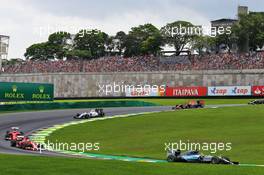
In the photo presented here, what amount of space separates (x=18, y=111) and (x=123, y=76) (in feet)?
128

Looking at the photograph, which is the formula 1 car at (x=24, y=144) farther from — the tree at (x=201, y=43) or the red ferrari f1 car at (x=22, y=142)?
the tree at (x=201, y=43)

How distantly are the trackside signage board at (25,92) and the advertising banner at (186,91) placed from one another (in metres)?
23.0

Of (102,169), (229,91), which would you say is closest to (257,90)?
(229,91)

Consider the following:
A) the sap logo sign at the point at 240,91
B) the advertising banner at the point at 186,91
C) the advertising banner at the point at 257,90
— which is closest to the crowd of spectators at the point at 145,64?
the sap logo sign at the point at 240,91

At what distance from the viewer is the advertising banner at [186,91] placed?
87.8 metres

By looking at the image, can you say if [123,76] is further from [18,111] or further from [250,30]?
[18,111]

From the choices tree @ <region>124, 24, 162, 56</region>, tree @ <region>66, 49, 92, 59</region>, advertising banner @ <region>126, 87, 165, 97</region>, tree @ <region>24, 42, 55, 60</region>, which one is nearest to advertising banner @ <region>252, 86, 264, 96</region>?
advertising banner @ <region>126, 87, 165, 97</region>

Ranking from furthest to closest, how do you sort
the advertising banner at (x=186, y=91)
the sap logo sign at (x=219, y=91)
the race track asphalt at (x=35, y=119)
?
the advertising banner at (x=186, y=91), the sap logo sign at (x=219, y=91), the race track asphalt at (x=35, y=119)

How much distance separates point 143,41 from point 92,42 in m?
16.7

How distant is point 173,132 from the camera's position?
40562 millimetres

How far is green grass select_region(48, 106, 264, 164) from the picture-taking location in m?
31.1

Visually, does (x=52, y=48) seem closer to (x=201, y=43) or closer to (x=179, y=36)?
(x=179, y=36)

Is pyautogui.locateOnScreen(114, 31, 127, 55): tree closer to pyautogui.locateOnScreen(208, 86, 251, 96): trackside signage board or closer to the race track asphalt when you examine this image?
pyautogui.locateOnScreen(208, 86, 251, 96): trackside signage board

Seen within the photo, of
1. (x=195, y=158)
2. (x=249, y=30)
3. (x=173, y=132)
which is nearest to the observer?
(x=195, y=158)
